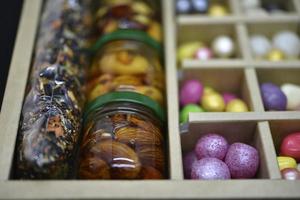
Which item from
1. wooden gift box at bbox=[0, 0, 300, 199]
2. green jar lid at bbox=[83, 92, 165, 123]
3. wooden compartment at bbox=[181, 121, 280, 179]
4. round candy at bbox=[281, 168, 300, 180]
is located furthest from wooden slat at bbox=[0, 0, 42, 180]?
round candy at bbox=[281, 168, 300, 180]

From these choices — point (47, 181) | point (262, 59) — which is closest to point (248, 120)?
point (262, 59)

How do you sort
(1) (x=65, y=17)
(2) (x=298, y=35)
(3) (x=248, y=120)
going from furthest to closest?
(2) (x=298, y=35)
(1) (x=65, y=17)
(3) (x=248, y=120)

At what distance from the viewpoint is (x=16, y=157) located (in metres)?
0.61

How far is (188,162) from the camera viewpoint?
2.32 ft

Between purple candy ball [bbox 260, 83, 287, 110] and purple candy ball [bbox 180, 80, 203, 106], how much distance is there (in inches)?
4.3

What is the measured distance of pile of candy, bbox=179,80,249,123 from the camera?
75 centimetres

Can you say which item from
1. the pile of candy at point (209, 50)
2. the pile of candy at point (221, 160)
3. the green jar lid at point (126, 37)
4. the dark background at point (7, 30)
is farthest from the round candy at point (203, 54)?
the dark background at point (7, 30)

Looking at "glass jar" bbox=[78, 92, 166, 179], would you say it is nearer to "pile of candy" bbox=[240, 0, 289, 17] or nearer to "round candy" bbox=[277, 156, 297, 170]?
"round candy" bbox=[277, 156, 297, 170]

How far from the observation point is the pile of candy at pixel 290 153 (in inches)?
26.1

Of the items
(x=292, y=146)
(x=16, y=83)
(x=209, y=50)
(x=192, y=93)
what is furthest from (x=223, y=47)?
(x=16, y=83)

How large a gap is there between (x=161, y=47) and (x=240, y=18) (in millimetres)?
170

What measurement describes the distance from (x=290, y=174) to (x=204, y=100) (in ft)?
0.67

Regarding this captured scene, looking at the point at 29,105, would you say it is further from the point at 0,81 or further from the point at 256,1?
the point at 256,1

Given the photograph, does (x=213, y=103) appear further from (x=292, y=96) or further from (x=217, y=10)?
(x=217, y=10)
